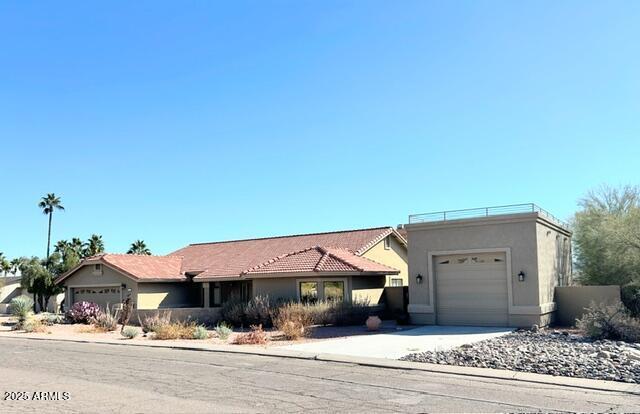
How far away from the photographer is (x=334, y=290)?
27.6 meters

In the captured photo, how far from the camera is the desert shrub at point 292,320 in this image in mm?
19411

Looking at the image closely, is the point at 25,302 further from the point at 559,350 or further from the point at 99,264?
the point at 559,350

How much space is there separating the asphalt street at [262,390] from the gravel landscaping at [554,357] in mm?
1467

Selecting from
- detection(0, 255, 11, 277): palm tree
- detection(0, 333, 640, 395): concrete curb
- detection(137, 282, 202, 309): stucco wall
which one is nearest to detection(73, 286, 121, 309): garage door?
detection(137, 282, 202, 309): stucco wall

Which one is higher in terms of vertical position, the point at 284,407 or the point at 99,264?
the point at 99,264

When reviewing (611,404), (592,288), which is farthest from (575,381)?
(592,288)

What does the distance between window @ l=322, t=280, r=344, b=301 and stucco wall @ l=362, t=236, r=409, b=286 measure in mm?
5214

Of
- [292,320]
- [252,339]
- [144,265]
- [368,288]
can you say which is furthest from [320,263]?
[144,265]

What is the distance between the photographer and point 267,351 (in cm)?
1614

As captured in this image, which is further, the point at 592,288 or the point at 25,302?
the point at 25,302

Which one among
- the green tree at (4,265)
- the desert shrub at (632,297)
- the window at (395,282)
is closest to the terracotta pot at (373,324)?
the desert shrub at (632,297)

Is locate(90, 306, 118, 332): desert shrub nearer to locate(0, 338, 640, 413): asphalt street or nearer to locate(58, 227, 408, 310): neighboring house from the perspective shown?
locate(58, 227, 408, 310): neighboring house

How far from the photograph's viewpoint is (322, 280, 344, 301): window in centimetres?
2734

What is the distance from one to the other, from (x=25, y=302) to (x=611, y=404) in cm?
3063
